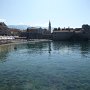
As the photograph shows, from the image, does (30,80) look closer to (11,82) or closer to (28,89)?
(11,82)

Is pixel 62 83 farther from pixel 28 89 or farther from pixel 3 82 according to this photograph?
pixel 3 82

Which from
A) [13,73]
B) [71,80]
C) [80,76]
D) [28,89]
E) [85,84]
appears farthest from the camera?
[13,73]

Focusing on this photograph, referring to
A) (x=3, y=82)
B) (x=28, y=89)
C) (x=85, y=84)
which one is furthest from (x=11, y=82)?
(x=85, y=84)

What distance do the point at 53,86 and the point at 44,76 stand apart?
820 cm

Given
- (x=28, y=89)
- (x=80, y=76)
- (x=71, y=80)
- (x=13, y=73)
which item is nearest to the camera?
(x=28, y=89)

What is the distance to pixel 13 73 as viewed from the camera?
45156 millimetres

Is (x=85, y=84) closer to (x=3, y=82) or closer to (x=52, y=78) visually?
(x=52, y=78)

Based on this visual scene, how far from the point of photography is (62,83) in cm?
3581

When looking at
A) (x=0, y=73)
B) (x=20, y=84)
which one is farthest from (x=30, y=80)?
(x=0, y=73)

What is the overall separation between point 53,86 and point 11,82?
7.79 metres

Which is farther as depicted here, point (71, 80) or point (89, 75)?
point (89, 75)

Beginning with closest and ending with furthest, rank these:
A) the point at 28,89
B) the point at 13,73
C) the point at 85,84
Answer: the point at 28,89 < the point at 85,84 < the point at 13,73

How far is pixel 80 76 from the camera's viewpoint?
41594 millimetres

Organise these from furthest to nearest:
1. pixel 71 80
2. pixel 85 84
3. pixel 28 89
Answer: pixel 71 80 < pixel 85 84 < pixel 28 89
